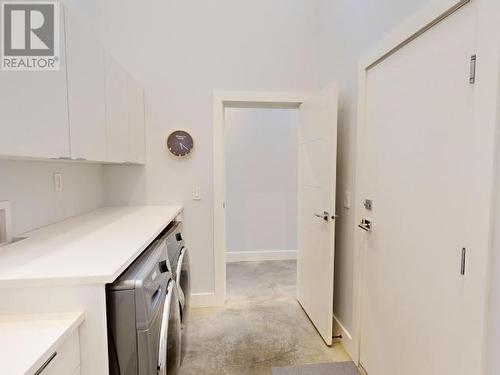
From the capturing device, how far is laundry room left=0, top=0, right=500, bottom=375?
36.5 inches

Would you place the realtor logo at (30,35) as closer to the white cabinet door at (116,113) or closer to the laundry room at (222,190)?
the laundry room at (222,190)

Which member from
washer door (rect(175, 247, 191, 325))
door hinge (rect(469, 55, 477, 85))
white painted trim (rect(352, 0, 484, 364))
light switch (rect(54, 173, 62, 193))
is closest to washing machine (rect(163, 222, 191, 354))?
washer door (rect(175, 247, 191, 325))

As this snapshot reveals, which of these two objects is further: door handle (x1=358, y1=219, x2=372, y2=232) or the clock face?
the clock face

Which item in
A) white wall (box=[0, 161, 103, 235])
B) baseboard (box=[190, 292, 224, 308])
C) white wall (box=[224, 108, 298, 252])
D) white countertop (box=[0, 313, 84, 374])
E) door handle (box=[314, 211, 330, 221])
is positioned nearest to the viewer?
white countertop (box=[0, 313, 84, 374])

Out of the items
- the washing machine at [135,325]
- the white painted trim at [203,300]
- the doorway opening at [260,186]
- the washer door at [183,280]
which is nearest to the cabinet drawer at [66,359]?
the washing machine at [135,325]

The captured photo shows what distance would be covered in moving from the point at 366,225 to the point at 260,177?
2266 mm

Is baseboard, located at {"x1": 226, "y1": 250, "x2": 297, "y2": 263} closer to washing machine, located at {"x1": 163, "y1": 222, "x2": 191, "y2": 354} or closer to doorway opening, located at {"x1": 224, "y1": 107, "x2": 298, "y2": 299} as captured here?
doorway opening, located at {"x1": 224, "y1": 107, "x2": 298, "y2": 299}

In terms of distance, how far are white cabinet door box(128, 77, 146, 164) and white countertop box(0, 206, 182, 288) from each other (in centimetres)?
58

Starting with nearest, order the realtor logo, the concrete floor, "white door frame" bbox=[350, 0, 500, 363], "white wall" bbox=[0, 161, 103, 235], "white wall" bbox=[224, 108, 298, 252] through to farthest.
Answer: "white door frame" bbox=[350, 0, 500, 363], the realtor logo, "white wall" bbox=[0, 161, 103, 235], the concrete floor, "white wall" bbox=[224, 108, 298, 252]

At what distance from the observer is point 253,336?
216 cm

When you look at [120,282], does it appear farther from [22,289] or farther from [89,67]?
[89,67]

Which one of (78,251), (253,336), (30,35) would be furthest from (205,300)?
(30,35)

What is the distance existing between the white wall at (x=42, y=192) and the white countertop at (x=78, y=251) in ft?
0.25

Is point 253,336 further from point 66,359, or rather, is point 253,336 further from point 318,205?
point 66,359
